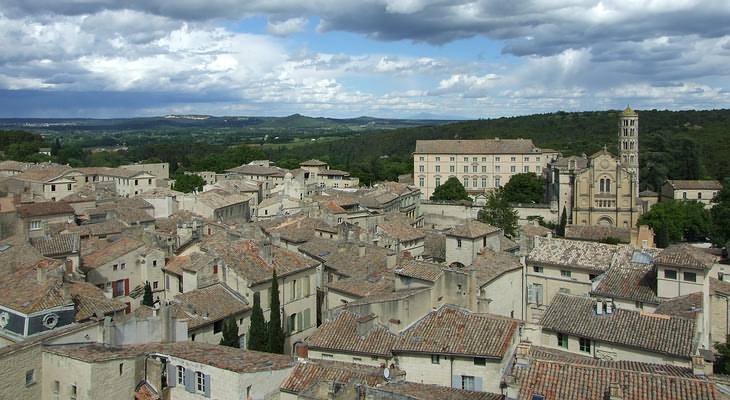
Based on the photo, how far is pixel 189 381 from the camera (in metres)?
24.8

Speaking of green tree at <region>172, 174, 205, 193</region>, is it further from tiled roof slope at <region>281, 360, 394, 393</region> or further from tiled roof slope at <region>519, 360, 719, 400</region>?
tiled roof slope at <region>519, 360, 719, 400</region>

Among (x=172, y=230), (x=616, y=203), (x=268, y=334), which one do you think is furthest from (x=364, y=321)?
(x=616, y=203)

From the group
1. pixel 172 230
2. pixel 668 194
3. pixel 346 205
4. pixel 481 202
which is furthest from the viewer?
pixel 668 194

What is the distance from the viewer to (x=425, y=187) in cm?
13125

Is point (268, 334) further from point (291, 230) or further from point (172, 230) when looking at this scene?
point (172, 230)

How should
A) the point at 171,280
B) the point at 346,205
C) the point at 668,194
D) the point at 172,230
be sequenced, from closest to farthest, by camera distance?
the point at 171,280 < the point at 172,230 < the point at 346,205 < the point at 668,194

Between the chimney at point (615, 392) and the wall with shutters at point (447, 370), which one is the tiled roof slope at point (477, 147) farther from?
the chimney at point (615, 392)

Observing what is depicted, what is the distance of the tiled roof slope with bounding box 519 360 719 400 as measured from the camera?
65.9 ft

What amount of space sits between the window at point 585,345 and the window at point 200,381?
1748 centimetres

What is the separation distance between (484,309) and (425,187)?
3818 inches

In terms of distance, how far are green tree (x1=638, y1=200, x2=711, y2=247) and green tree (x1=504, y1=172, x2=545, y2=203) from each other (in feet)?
78.7

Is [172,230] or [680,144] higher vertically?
[680,144]

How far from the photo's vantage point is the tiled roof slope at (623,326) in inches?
1136

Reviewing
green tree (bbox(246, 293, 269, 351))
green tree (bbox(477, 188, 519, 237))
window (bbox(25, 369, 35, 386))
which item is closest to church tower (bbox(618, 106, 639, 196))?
green tree (bbox(477, 188, 519, 237))
